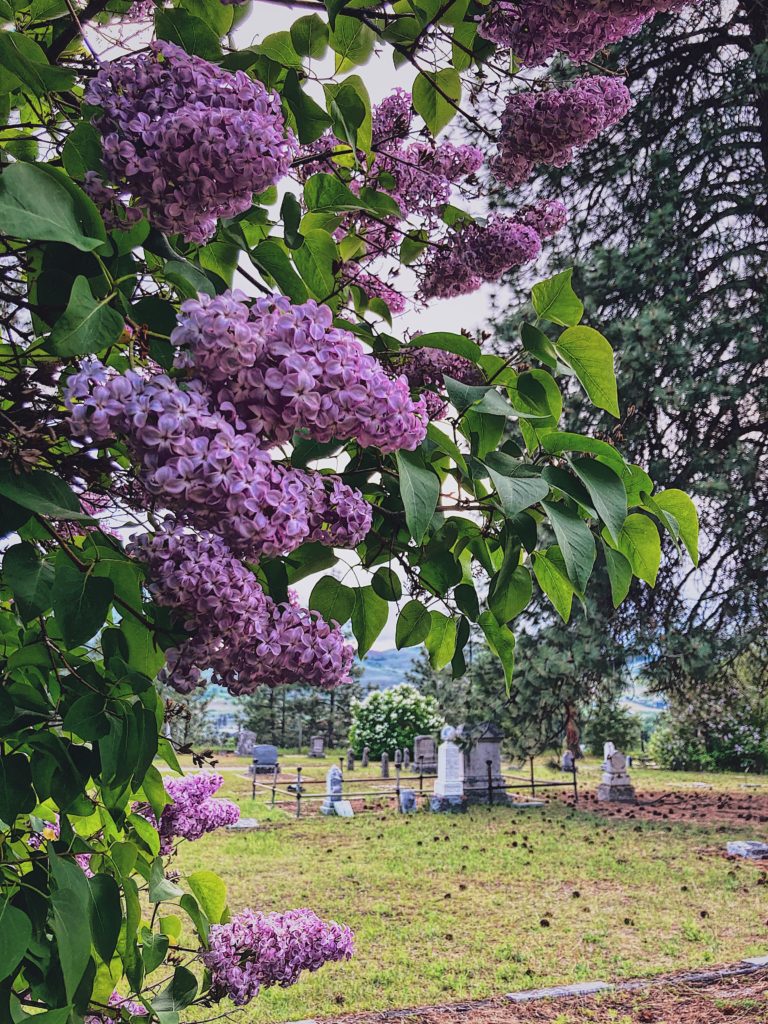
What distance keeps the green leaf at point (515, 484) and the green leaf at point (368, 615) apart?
0.32 m

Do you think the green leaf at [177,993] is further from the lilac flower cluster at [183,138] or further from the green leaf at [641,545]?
the lilac flower cluster at [183,138]

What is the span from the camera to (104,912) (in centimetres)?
118

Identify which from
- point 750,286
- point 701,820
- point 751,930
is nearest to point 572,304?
point 751,930

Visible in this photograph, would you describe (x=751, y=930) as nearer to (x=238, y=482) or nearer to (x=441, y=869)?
(x=441, y=869)

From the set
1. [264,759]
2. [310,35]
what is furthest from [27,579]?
[264,759]

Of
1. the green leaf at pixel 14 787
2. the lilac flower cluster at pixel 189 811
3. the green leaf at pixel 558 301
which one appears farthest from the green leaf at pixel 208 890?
the green leaf at pixel 558 301

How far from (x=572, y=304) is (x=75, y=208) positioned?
2.13 feet

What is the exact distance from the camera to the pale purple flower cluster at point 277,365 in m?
0.74

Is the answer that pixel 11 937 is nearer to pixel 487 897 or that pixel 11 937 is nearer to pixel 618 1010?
pixel 618 1010

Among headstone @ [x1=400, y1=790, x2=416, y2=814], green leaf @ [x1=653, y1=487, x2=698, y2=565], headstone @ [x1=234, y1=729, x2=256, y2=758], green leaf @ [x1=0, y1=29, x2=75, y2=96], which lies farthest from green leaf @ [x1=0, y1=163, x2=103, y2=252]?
headstone @ [x1=234, y1=729, x2=256, y2=758]

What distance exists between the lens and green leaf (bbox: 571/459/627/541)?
3.19 ft

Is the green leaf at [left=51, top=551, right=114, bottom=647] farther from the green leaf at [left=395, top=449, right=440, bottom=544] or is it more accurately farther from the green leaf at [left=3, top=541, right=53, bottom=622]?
the green leaf at [left=395, top=449, right=440, bottom=544]

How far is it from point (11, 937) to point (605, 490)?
0.82 metres

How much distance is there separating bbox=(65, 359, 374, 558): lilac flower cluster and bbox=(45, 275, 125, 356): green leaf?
0.07 ft
